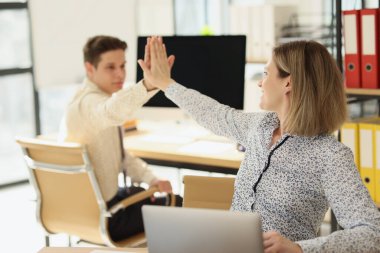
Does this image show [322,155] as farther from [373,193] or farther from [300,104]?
[373,193]

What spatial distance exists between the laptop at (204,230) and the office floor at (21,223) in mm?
2490

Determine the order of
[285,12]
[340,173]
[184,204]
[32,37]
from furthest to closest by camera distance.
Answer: [285,12] < [32,37] < [184,204] < [340,173]

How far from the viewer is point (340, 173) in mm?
1905

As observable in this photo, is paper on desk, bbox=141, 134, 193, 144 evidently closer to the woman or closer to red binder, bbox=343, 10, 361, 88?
red binder, bbox=343, 10, 361, 88

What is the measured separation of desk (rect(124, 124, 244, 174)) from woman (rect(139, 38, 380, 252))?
3.86 feet

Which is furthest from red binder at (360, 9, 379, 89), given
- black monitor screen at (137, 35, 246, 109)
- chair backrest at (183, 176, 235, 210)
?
chair backrest at (183, 176, 235, 210)

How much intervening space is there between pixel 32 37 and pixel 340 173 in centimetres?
428

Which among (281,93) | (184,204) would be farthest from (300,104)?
(184,204)

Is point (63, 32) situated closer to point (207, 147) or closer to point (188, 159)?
point (207, 147)

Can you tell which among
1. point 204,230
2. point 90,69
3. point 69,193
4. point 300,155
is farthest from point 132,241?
point 204,230

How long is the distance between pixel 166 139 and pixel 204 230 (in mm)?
2420

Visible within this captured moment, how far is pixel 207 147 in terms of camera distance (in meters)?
3.68

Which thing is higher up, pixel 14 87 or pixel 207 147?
pixel 14 87

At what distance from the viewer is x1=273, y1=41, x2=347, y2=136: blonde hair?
1.99 meters
